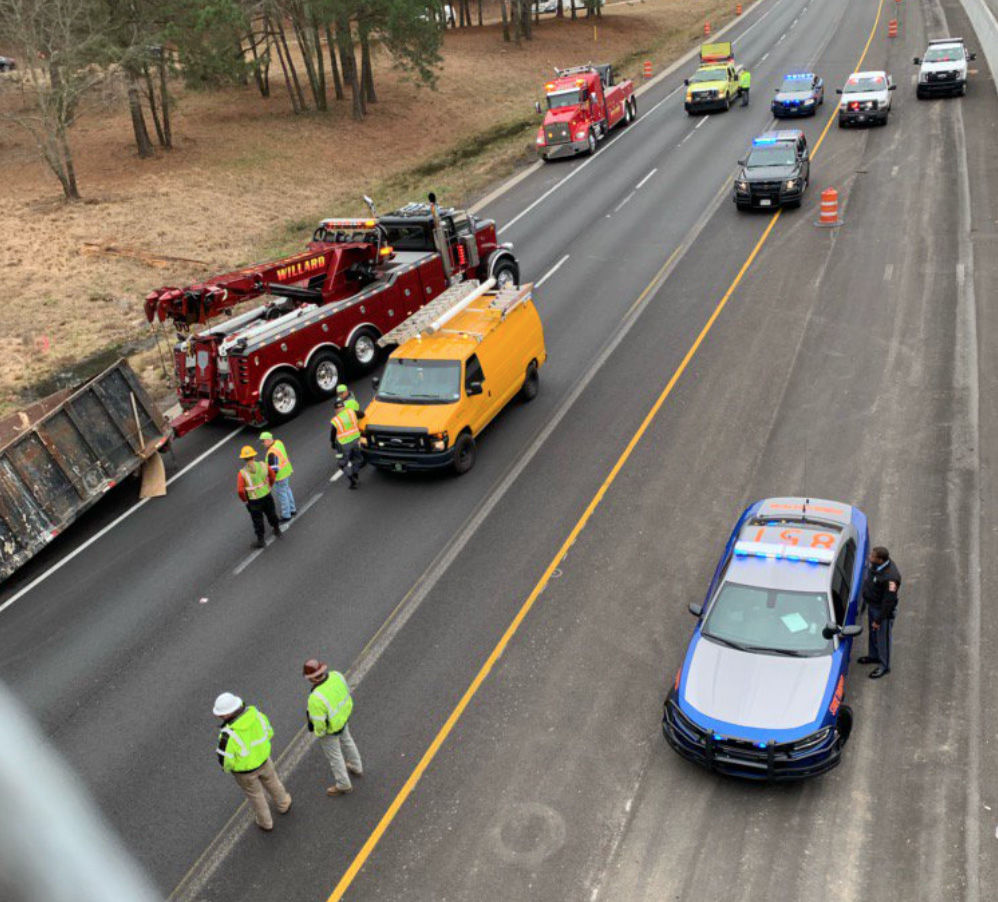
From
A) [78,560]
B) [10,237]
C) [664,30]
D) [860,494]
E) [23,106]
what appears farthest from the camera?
[664,30]

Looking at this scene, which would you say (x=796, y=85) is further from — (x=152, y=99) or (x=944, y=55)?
(x=152, y=99)

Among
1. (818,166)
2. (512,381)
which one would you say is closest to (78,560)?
(512,381)

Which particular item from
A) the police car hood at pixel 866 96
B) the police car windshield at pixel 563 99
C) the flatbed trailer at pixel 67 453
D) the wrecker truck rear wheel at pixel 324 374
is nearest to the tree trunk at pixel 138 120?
the police car windshield at pixel 563 99

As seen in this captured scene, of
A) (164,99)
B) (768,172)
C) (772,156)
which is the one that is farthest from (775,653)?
(164,99)

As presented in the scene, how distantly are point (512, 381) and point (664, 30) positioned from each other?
65.3 m

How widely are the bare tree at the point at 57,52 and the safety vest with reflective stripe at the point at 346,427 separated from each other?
2554 centimetres

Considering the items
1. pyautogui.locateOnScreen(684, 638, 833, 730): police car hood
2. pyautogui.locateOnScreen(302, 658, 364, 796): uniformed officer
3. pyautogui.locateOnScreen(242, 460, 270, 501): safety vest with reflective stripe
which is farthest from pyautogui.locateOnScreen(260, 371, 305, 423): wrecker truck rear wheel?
pyautogui.locateOnScreen(684, 638, 833, 730): police car hood

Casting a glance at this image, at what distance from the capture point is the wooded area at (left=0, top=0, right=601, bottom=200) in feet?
115

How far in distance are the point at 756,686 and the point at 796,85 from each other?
3495 cm

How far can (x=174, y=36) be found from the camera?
131ft

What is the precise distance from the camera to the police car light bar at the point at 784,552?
11.1 m

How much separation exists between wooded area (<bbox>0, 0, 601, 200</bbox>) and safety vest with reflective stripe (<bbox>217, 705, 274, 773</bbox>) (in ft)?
106

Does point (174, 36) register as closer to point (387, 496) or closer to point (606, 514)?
point (387, 496)

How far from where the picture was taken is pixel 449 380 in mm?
16656
